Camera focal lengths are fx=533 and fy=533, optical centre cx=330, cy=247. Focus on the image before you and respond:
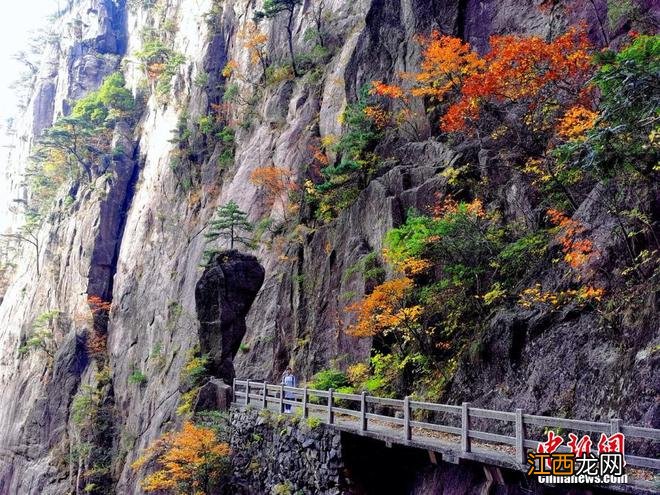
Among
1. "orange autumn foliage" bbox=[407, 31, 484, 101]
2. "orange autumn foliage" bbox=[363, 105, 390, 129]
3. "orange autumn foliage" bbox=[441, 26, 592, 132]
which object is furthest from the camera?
"orange autumn foliage" bbox=[363, 105, 390, 129]

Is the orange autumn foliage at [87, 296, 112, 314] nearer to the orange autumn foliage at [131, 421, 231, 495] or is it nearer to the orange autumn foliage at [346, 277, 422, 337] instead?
the orange autumn foliage at [131, 421, 231, 495]

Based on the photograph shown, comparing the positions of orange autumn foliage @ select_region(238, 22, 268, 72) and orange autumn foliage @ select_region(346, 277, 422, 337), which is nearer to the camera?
orange autumn foliage @ select_region(346, 277, 422, 337)

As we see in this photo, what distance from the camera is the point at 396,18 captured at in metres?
24.6

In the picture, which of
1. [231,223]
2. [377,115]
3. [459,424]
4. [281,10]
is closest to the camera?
[459,424]

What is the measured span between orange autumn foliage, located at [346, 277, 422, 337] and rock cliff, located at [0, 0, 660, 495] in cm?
213

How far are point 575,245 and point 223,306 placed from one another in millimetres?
15595

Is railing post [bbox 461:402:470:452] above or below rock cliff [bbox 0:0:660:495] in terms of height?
below

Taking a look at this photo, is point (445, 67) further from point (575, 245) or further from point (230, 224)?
point (230, 224)

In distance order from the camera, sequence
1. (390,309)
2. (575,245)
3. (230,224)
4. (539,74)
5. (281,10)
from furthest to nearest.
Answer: (281,10) → (230,224) → (539,74) → (390,309) → (575,245)

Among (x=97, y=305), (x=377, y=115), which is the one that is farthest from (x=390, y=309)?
(x=97, y=305)

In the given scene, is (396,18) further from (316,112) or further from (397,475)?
(397,475)

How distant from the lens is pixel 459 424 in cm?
1146

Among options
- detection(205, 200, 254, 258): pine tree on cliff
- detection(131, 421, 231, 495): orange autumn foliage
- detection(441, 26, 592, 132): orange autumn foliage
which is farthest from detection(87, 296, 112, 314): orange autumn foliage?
detection(441, 26, 592, 132): orange autumn foliage

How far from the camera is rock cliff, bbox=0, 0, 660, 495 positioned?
1067cm
